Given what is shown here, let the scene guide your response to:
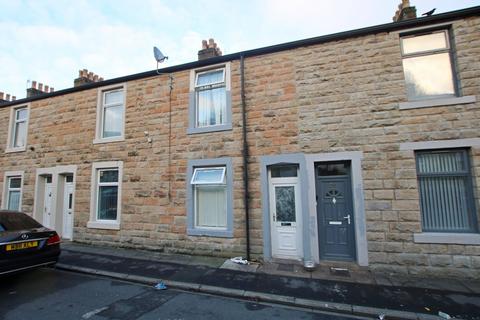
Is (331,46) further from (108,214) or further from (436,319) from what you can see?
(108,214)

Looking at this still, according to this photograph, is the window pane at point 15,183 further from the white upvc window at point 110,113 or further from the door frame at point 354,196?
the door frame at point 354,196

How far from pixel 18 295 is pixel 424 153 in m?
9.13

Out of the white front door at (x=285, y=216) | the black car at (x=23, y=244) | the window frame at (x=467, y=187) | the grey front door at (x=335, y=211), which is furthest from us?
the white front door at (x=285, y=216)

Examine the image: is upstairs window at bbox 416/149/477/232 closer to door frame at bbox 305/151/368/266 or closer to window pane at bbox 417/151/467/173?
window pane at bbox 417/151/467/173

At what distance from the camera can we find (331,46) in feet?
22.2

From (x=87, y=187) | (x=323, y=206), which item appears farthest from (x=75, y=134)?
(x=323, y=206)

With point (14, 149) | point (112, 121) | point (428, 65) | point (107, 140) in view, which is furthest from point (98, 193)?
point (428, 65)

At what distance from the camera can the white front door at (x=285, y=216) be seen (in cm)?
672

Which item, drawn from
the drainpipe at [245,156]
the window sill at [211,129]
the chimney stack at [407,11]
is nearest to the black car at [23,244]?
the window sill at [211,129]

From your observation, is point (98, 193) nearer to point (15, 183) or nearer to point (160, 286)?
point (15, 183)

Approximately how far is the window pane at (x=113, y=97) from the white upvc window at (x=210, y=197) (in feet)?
13.5

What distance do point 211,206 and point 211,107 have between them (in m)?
3.05

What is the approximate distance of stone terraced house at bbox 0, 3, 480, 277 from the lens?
19.1 feet

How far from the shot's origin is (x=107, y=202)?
8.67 meters
